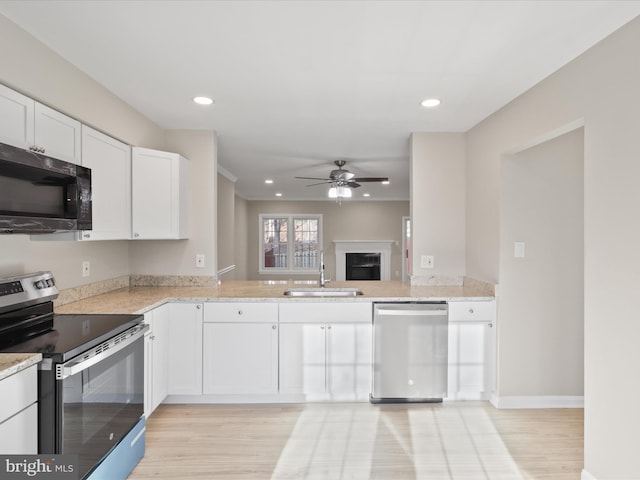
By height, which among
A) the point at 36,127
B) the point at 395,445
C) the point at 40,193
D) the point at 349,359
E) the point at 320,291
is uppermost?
the point at 36,127

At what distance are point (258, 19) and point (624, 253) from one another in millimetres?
2059

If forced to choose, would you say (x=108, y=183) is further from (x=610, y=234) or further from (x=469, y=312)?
(x=610, y=234)

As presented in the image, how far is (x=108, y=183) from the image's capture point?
264cm

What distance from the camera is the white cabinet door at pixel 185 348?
2.99 meters

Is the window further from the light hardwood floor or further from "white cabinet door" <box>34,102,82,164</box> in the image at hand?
"white cabinet door" <box>34,102,82,164</box>

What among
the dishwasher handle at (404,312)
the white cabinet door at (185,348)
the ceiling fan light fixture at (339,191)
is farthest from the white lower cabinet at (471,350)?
the ceiling fan light fixture at (339,191)

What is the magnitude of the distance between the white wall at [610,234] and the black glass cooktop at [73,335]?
2507 millimetres

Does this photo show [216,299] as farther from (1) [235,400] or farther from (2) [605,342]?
(2) [605,342]

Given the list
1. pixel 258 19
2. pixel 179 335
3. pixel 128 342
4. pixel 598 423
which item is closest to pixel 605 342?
pixel 598 423

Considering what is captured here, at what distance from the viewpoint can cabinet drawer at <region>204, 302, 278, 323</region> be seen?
3.00 metres

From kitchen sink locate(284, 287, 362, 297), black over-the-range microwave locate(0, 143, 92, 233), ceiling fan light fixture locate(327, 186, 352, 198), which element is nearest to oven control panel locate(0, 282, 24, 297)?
black over-the-range microwave locate(0, 143, 92, 233)

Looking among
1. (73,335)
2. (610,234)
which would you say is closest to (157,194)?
(73,335)

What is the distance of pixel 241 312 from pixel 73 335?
1326 mm

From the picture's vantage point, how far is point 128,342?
2070 millimetres
